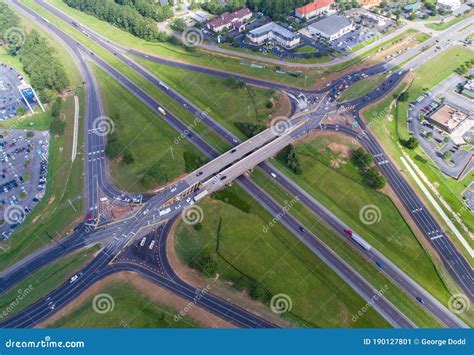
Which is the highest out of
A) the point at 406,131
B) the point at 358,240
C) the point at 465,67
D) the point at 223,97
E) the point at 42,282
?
the point at 465,67

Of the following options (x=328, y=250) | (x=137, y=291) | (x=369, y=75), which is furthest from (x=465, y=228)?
(x=137, y=291)

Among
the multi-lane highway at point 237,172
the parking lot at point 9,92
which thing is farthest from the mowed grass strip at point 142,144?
the parking lot at point 9,92

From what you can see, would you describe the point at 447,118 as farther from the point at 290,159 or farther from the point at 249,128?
the point at 249,128

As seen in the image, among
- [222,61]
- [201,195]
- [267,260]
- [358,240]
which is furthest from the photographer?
[222,61]

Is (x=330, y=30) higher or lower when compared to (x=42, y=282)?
higher

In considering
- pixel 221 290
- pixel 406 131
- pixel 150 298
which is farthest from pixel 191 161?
pixel 406 131

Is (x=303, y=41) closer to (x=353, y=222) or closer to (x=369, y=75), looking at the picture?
(x=369, y=75)

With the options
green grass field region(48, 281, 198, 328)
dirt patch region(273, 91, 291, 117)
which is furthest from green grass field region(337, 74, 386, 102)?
green grass field region(48, 281, 198, 328)
